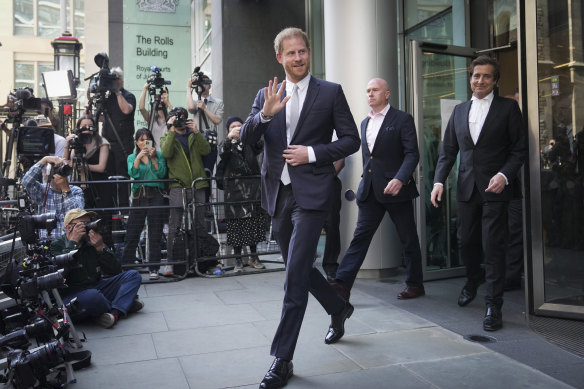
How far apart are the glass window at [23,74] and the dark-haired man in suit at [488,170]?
26.1 m

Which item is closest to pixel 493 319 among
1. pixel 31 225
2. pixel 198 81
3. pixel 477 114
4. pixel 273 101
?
pixel 477 114

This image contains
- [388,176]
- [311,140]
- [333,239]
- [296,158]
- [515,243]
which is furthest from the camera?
[333,239]

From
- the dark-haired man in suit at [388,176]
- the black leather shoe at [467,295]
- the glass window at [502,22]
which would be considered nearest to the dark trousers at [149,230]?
the dark-haired man in suit at [388,176]

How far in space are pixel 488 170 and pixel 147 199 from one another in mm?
4307

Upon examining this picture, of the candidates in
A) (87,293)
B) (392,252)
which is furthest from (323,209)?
(392,252)

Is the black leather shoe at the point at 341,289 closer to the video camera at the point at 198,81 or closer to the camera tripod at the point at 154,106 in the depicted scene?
the video camera at the point at 198,81

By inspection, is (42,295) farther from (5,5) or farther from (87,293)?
(5,5)

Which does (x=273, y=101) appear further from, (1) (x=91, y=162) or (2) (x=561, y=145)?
Answer: (1) (x=91, y=162)

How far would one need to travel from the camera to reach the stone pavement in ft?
11.4

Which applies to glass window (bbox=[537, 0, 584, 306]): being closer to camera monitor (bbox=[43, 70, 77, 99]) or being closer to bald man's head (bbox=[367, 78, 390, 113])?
bald man's head (bbox=[367, 78, 390, 113])

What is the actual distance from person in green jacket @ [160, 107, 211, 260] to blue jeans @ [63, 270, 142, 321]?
1880 millimetres

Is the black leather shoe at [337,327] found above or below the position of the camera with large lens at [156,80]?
below

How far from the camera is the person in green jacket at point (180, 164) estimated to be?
726 centimetres

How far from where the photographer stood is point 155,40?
1085 centimetres
